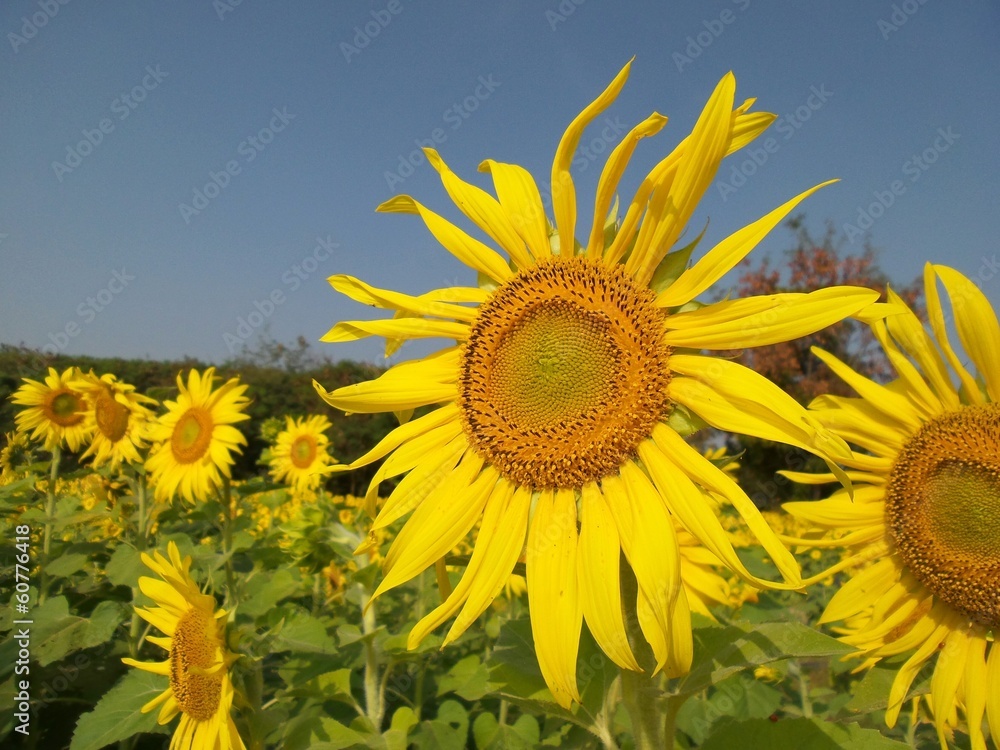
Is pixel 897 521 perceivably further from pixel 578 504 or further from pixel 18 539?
pixel 18 539

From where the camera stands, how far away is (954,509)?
222 cm

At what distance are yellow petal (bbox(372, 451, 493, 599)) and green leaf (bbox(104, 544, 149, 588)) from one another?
3045 mm

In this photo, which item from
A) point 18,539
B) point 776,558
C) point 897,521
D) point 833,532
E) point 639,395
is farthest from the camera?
point 18,539

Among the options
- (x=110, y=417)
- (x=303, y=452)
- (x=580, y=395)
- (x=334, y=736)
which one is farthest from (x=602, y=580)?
(x=303, y=452)

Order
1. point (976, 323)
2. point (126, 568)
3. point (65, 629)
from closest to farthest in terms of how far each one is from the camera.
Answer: point (976, 323), point (65, 629), point (126, 568)

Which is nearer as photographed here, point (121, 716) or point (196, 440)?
point (121, 716)

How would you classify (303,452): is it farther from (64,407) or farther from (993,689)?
(993,689)

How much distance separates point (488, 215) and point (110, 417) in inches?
194

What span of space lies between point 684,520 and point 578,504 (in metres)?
0.31

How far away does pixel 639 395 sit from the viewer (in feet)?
5.24

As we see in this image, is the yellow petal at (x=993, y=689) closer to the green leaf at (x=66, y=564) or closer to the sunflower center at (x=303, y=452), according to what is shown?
the green leaf at (x=66, y=564)

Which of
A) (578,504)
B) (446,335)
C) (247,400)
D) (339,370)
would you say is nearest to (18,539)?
(247,400)

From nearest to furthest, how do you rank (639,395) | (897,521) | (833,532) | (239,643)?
1. (639,395)
2. (897,521)
3. (833,532)
4. (239,643)

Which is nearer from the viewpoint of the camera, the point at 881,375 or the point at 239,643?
the point at 239,643
